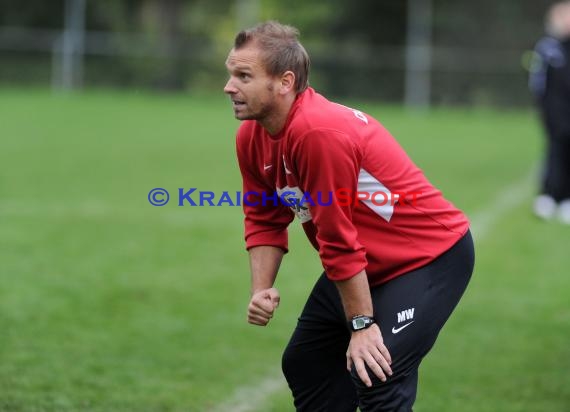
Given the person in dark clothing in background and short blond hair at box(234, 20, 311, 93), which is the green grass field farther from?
short blond hair at box(234, 20, 311, 93)

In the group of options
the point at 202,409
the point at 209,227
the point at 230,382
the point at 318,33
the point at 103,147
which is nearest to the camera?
the point at 202,409

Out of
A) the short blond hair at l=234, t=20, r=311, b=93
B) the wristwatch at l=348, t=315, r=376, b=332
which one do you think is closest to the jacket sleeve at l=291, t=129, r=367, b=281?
the wristwatch at l=348, t=315, r=376, b=332

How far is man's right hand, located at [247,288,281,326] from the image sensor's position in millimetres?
4172

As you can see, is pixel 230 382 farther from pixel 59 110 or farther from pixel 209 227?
pixel 59 110

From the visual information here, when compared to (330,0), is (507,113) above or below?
below

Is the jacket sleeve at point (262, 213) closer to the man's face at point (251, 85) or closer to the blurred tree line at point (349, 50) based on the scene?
the man's face at point (251, 85)

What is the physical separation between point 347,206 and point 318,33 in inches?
1470

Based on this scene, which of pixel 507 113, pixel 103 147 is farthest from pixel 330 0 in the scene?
pixel 103 147

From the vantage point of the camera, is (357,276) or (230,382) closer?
(357,276)

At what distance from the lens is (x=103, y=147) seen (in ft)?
64.6

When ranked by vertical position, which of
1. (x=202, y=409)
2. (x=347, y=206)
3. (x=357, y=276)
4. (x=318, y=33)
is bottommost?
(x=202, y=409)

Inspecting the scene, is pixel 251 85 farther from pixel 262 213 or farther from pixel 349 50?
pixel 349 50
